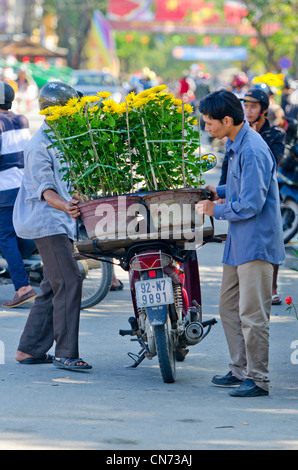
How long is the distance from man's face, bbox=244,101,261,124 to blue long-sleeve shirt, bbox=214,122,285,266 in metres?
2.25

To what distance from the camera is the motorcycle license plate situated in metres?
5.76

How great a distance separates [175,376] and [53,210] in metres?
1.42

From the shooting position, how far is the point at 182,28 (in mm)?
85062

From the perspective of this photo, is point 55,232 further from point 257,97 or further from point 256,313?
point 257,97

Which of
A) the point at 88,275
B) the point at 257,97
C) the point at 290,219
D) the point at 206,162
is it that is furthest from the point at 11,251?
the point at 290,219

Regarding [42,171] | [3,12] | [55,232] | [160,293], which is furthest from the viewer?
[3,12]

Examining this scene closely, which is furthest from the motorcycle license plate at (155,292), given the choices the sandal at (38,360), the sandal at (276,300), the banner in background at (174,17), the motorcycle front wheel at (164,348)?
the banner in background at (174,17)

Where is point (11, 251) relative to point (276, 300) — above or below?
above

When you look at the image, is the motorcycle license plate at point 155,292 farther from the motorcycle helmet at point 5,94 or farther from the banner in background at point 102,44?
the banner in background at point 102,44

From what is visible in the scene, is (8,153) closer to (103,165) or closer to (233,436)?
(103,165)

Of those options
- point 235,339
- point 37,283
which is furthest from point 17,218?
point 37,283

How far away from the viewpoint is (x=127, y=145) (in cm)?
585

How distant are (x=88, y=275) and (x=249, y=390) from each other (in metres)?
3.14

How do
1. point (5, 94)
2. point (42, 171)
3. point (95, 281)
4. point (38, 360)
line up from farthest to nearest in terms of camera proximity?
point (95, 281) < point (5, 94) < point (38, 360) < point (42, 171)
